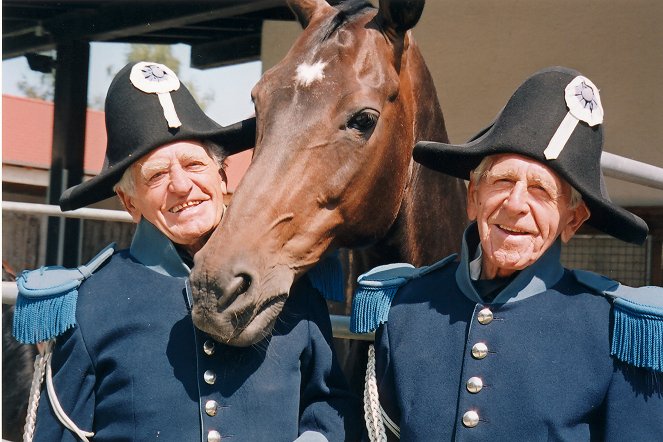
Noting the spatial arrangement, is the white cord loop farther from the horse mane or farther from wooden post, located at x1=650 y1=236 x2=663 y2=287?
wooden post, located at x1=650 y1=236 x2=663 y2=287

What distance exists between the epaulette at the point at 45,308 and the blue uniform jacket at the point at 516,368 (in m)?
0.72

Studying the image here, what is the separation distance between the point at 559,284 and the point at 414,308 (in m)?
0.32

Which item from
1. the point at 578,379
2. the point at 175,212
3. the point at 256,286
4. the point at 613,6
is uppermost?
the point at 613,6

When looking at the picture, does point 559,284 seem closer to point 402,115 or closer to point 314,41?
point 402,115

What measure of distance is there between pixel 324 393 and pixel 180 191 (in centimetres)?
58

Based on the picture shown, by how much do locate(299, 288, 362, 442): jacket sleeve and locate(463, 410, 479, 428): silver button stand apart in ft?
1.18

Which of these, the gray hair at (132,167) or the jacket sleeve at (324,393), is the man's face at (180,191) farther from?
the jacket sleeve at (324,393)

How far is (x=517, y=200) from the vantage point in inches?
67.2

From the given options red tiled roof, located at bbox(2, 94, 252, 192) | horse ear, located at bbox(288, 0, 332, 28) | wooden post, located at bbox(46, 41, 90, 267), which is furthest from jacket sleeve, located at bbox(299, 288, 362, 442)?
red tiled roof, located at bbox(2, 94, 252, 192)

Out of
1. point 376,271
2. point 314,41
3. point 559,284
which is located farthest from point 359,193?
point 559,284

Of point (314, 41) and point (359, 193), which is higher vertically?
point (314, 41)

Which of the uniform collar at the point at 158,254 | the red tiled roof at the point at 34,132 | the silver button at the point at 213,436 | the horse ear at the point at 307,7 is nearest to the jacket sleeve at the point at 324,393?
the silver button at the point at 213,436

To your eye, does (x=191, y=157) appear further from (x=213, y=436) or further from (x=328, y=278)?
(x=213, y=436)

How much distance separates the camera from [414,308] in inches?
74.5
